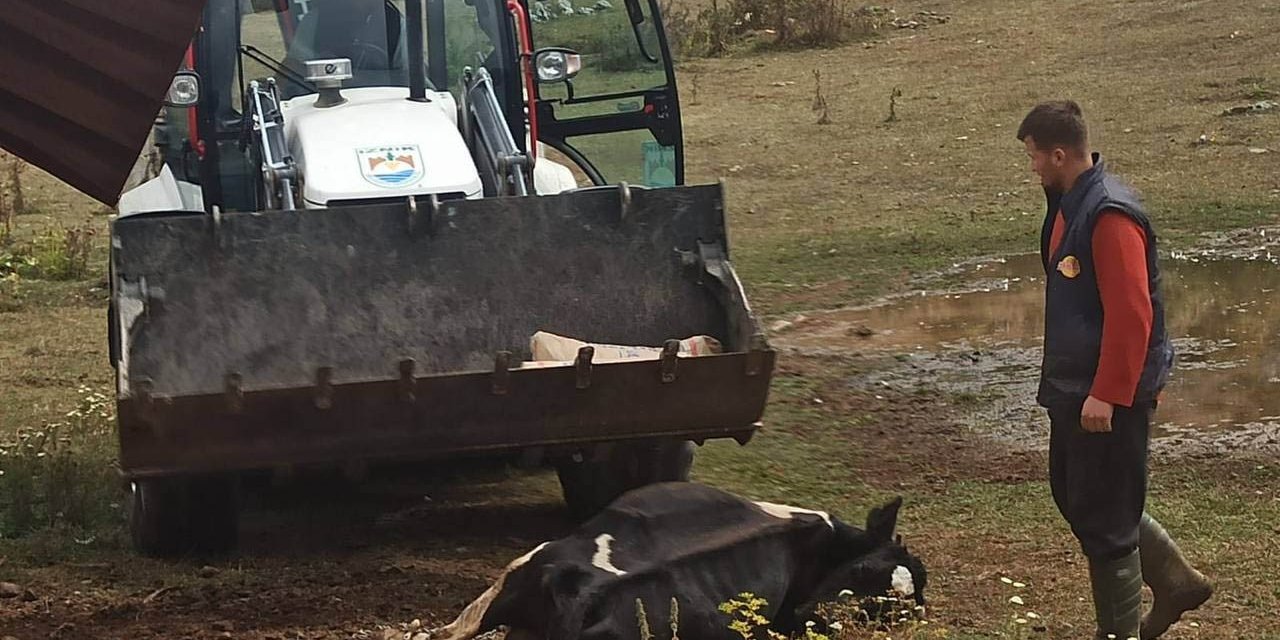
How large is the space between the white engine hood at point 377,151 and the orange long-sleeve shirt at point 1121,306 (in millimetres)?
2446

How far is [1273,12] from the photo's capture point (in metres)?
17.8

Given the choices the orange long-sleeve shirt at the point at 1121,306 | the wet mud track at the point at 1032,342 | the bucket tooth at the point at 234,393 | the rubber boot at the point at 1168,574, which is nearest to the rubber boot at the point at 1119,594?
the rubber boot at the point at 1168,574

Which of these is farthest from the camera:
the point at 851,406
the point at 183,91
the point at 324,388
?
the point at 851,406

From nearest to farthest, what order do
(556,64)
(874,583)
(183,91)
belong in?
(874,583) → (183,91) → (556,64)

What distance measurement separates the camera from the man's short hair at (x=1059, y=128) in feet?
14.5

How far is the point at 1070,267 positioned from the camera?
440 cm

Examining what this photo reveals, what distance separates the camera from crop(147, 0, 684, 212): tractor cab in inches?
241

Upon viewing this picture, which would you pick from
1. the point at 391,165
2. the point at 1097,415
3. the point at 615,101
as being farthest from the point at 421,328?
the point at 1097,415

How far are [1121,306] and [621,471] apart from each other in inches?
82.7

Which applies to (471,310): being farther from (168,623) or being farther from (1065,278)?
(1065,278)

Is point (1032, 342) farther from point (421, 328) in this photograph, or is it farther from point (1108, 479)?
point (1108, 479)

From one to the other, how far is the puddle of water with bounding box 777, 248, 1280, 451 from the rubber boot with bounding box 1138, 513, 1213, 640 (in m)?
2.49

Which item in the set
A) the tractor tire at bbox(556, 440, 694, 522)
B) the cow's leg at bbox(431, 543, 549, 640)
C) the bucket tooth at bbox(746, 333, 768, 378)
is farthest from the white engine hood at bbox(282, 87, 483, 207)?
the cow's leg at bbox(431, 543, 549, 640)

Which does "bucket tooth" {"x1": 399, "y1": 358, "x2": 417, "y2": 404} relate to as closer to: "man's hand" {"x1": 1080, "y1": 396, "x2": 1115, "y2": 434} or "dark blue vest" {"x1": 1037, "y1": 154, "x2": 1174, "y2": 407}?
"dark blue vest" {"x1": 1037, "y1": 154, "x2": 1174, "y2": 407}
